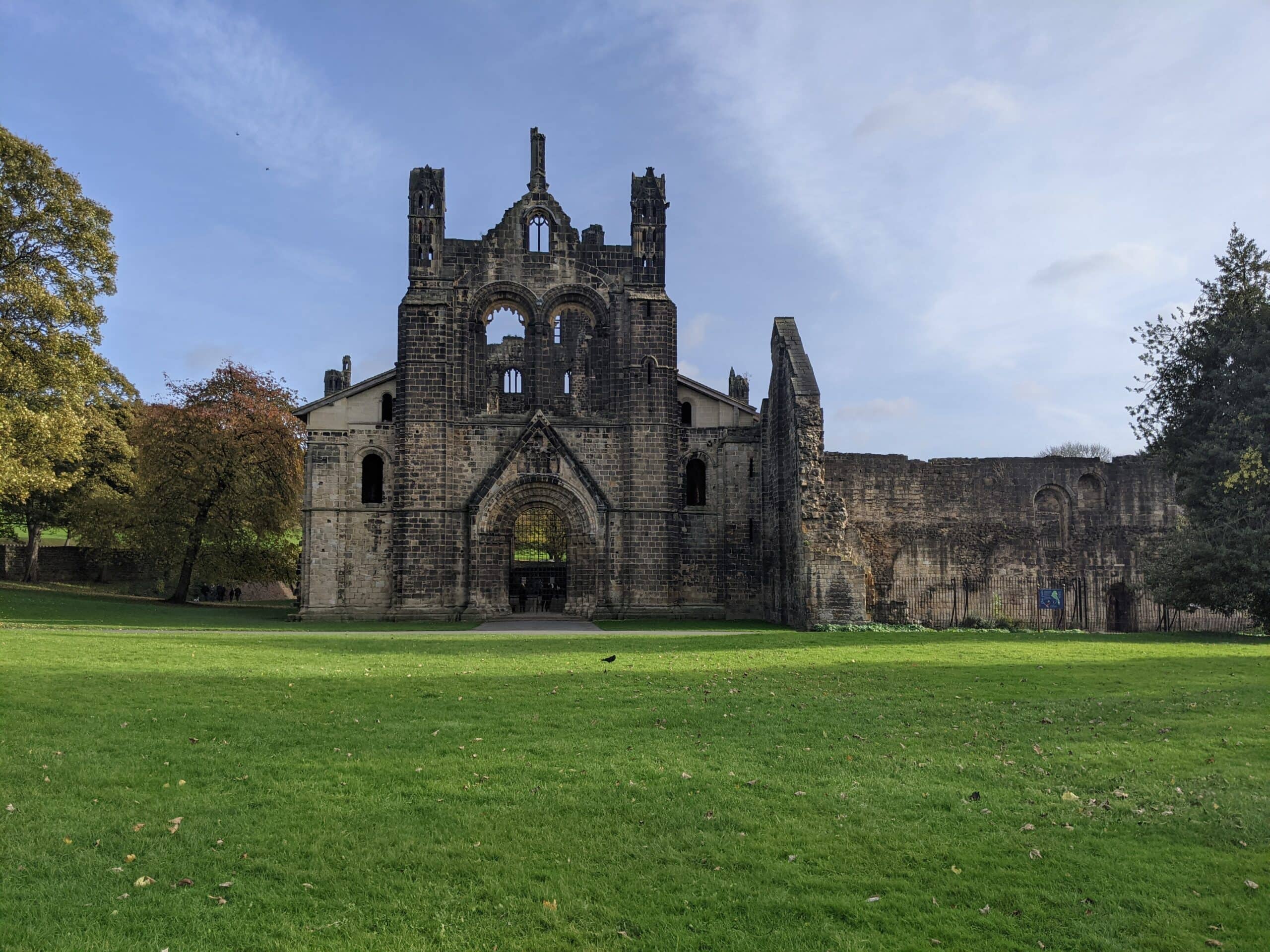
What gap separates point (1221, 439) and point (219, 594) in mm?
44842

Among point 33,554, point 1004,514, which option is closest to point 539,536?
point 1004,514

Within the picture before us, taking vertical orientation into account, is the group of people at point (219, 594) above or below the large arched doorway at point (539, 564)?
below

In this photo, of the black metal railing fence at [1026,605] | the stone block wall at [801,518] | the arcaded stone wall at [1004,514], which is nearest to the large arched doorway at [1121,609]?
the black metal railing fence at [1026,605]

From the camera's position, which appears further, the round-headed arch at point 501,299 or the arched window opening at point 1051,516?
the arched window opening at point 1051,516

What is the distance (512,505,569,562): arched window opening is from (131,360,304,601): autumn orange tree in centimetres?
1087

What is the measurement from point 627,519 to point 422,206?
13.1m

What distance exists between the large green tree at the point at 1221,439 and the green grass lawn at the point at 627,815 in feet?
44.1

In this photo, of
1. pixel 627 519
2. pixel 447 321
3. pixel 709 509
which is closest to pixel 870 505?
pixel 709 509

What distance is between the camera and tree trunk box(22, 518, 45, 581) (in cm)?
4256

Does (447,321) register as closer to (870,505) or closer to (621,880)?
(870,505)

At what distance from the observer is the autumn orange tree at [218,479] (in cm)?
3519

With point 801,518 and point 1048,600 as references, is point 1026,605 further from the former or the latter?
point 801,518

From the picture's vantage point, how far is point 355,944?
4.65 m

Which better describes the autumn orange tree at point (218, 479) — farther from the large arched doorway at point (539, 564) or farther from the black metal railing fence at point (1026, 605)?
the black metal railing fence at point (1026, 605)
